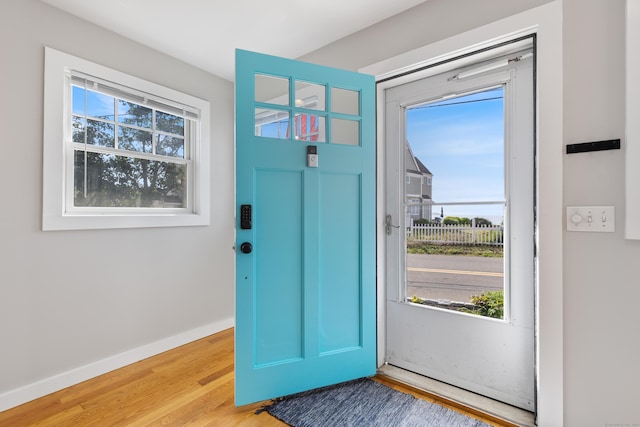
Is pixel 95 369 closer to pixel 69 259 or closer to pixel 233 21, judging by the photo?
pixel 69 259

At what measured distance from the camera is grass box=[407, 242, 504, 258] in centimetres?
174

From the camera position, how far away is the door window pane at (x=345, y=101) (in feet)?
6.97

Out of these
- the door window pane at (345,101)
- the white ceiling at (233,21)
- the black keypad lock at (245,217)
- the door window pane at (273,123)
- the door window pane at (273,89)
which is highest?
the white ceiling at (233,21)

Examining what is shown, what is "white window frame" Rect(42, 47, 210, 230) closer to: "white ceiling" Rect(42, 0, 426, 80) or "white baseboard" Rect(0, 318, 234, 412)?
"white ceiling" Rect(42, 0, 426, 80)

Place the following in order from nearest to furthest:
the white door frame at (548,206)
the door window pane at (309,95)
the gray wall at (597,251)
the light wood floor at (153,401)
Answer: the gray wall at (597,251) < the white door frame at (548,206) < the light wood floor at (153,401) < the door window pane at (309,95)

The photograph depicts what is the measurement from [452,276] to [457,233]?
28cm

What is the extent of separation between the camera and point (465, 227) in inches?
71.5

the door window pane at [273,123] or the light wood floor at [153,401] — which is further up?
the door window pane at [273,123]

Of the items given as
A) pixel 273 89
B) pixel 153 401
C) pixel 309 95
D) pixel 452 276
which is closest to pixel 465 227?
pixel 452 276

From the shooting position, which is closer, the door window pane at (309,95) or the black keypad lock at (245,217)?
the black keypad lock at (245,217)

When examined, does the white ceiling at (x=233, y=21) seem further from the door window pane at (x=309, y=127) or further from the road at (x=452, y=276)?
the road at (x=452, y=276)

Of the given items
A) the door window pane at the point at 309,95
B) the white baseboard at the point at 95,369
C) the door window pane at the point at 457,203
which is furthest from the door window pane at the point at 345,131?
the white baseboard at the point at 95,369

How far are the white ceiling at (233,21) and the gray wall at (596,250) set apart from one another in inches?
36.6

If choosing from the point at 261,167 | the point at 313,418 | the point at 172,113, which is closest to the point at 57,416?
the point at 313,418
